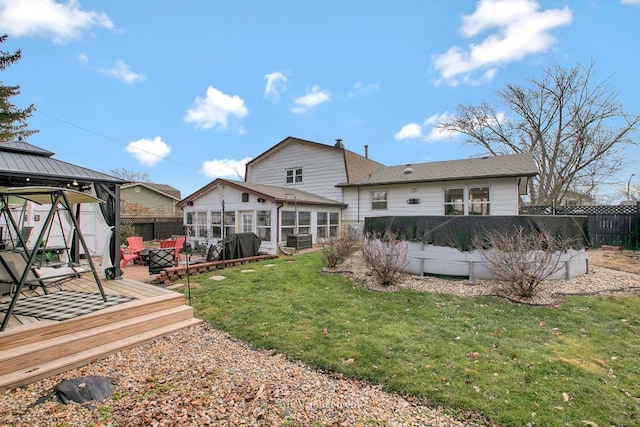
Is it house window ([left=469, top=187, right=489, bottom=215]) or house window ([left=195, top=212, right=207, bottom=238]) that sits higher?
house window ([left=469, top=187, right=489, bottom=215])

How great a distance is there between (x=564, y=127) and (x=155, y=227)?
90.1 ft

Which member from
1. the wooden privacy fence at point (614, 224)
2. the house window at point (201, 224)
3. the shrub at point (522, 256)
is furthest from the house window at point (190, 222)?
the wooden privacy fence at point (614, 224)

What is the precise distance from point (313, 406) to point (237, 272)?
644 centimetres

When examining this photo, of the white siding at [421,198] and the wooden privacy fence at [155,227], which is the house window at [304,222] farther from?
the wooden privacy fence at [155,227]

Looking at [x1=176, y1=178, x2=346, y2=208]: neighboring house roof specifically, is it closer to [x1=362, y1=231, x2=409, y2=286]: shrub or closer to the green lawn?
[x1=362, y1=231, x2=409, y2=286]: shrub

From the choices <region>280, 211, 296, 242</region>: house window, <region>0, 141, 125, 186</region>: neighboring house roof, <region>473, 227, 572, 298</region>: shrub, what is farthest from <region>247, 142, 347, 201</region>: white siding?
<region>0, 141, 125, 186</region>: neighboring house roof

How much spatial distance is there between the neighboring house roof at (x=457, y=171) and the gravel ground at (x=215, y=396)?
1210 centimetres

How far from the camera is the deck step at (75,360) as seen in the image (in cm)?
293

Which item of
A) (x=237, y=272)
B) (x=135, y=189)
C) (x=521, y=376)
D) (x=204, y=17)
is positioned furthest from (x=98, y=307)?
(x=135, y=189)

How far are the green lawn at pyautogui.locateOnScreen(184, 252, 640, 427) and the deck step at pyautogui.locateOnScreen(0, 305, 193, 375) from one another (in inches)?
29.7

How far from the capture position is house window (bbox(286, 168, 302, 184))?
1761 centimetres

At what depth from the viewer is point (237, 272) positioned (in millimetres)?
8625

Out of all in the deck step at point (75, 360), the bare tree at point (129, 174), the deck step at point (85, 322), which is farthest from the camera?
the bare tree at point (129, 174)

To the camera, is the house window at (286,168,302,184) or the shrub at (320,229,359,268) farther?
the house window at (286,168,302,184)
